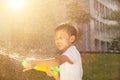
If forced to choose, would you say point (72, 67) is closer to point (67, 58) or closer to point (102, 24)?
point (67, 58)

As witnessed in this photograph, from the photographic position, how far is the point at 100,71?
2.35 metres

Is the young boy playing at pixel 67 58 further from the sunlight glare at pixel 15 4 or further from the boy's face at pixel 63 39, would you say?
the sunlight glare at pixel 15 4

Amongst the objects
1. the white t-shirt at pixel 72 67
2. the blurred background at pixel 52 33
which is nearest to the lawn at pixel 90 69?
the blurred background at pixel 52 33

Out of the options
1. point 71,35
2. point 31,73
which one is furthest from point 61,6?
point 31,73

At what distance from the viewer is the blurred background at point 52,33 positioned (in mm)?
2291

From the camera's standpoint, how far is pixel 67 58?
199 centimetres

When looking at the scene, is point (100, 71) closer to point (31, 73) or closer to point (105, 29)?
point (105, 29)

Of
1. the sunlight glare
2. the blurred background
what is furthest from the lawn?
the sunlight glare

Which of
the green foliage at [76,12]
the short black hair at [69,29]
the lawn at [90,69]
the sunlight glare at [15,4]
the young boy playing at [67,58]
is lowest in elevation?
the lawn at [90,69]

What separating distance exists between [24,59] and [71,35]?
37cm

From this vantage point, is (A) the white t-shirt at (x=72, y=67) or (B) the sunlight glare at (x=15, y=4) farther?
(B) the sunlight glare at (x=15, y=4)

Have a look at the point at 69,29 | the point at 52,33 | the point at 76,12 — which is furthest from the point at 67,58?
the point at 76,12

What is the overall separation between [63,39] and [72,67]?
0.55 ft

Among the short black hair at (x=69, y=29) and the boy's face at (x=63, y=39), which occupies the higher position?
the short black hair at (x=69, y=29)
